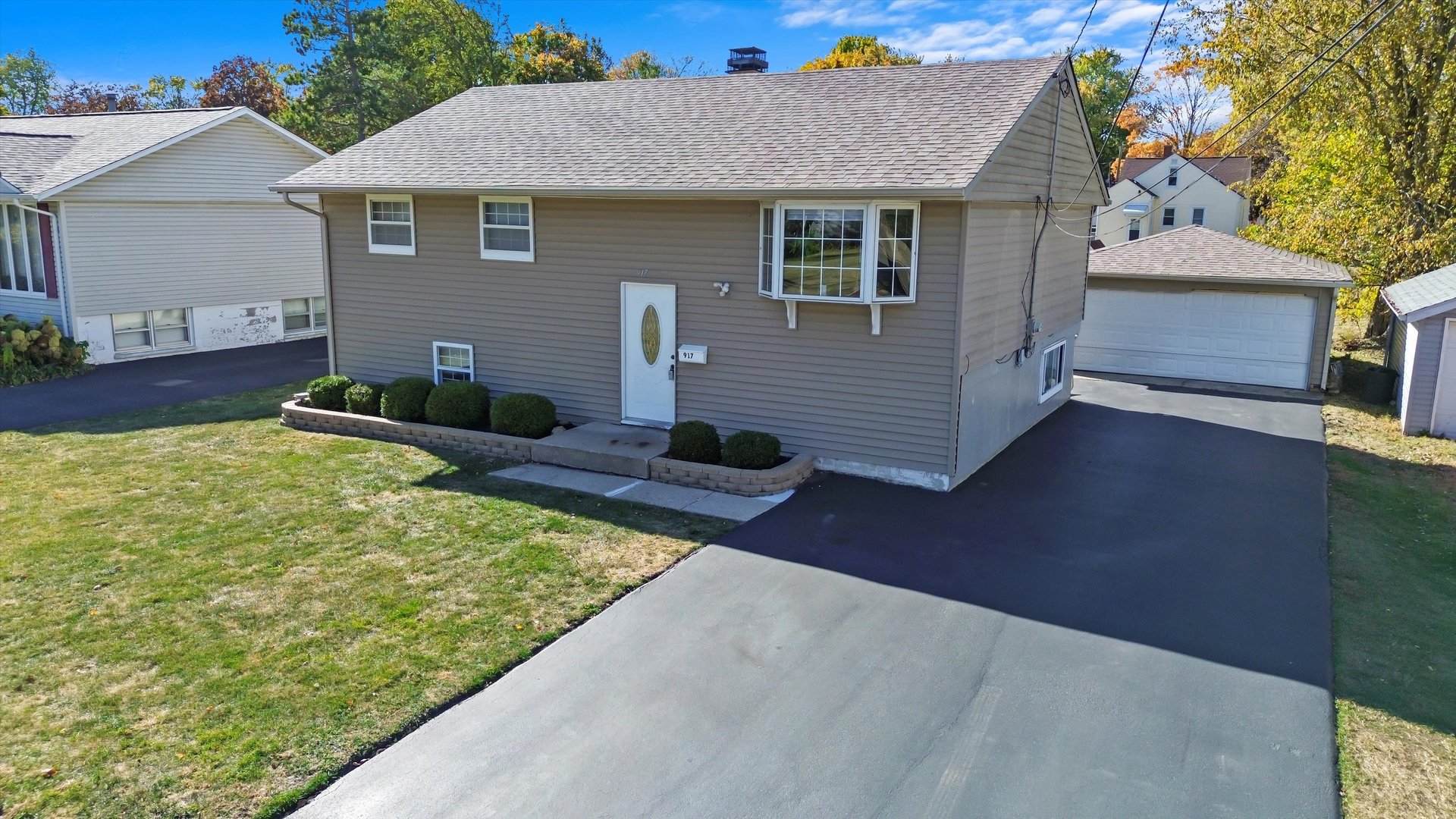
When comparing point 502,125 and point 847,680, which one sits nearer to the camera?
point 847,680

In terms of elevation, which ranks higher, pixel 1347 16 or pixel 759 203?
pixel 1347 16

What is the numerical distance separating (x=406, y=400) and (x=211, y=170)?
11344mm

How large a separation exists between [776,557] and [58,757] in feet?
18.1

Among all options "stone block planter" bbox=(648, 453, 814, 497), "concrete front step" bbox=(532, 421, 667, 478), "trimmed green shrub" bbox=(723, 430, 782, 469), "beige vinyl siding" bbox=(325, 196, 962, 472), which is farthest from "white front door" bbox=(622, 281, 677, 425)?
"trimmed green shrub" bbox=(723, 430, 782, 469)

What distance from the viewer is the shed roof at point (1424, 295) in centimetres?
1379

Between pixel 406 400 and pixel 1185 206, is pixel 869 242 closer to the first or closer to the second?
pixel 406 400

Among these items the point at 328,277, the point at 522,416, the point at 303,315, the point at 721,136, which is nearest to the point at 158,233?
the point at 303,315

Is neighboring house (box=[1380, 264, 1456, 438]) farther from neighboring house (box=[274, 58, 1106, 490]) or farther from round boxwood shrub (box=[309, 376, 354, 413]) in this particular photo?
round boxwood shrub (box=[309, 376, 354, 413])

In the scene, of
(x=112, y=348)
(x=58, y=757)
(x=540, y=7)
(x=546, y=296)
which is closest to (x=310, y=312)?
(x=112, y=348)

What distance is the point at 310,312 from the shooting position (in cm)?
2331

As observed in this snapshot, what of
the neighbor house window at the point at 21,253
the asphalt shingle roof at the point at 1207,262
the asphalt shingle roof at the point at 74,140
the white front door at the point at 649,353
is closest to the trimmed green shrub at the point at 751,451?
the white front door at the point at 649,353

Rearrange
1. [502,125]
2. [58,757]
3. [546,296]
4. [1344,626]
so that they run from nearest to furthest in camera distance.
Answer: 1. [58,757]
2. [1344,626]
3. [546,296]
4. [502,125]

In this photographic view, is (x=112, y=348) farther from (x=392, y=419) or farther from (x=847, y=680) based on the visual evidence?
(x=847, y=680)

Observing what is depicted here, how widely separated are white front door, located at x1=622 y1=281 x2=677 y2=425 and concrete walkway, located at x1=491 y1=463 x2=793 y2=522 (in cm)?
142
